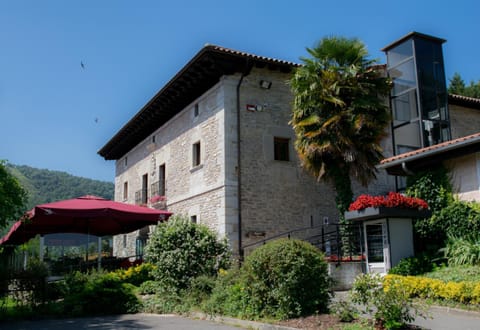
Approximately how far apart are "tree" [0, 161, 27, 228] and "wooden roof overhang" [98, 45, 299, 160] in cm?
719

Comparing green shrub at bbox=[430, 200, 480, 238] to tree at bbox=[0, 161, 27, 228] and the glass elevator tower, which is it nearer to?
the glass elevator tower

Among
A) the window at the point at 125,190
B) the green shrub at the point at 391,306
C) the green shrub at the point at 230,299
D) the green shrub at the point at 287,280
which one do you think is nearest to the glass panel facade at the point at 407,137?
the green shrub at the point at 230,299

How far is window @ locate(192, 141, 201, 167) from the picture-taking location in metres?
17.6

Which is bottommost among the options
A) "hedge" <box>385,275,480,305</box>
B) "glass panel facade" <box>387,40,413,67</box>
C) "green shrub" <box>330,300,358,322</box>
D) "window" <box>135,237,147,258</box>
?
"green shrub" <box>330,300,358,322</box>

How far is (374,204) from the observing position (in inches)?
444

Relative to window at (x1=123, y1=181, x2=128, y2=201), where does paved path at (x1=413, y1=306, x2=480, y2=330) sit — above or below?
below

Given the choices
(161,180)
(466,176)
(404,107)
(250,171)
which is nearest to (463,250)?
(466,176)

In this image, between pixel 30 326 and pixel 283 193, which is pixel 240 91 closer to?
pixel 283 193

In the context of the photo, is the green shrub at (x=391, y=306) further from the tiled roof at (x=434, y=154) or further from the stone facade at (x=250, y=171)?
the stone facade at (x=250, y=171)

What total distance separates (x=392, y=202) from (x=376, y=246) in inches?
51.4

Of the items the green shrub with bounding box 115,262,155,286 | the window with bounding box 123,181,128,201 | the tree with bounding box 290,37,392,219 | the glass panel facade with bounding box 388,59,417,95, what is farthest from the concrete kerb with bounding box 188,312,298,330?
the window with bounding box 123,181,128,201

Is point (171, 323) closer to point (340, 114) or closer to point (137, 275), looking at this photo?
point (137, 275)

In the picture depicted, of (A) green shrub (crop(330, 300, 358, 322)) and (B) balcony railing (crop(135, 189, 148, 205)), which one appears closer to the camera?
(A) green shrub (crop(330, 300, 358, 322))

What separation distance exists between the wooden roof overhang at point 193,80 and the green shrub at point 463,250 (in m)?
7.75
